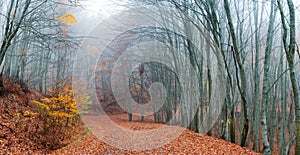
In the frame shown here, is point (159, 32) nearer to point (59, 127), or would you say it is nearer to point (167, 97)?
point (59, 127)

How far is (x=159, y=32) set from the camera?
7531mm

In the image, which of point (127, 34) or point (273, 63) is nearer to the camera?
point (127, 34)

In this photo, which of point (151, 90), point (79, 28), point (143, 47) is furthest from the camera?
point (79, 28)

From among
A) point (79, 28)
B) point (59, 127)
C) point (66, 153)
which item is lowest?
point (66, 153)

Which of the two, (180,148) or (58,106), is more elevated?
(58,106)

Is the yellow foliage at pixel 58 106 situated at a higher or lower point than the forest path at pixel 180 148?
higher

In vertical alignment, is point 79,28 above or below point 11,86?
above

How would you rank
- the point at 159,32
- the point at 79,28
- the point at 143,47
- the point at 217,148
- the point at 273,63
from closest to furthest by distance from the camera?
the point at 217,148, the point at 159,32, the point at 143,47, the point at 273,63, the point at 79,28

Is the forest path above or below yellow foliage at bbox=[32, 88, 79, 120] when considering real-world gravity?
below

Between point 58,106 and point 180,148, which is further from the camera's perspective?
point 58,106

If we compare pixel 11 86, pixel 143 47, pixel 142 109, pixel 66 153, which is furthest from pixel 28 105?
pixel 142 109

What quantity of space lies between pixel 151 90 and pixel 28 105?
7595 mm

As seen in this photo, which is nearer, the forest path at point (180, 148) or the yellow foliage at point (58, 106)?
the forest path at point (180, 148)

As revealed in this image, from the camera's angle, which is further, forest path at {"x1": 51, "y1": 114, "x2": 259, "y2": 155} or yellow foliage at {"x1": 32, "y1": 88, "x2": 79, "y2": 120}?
yellow foliage at {"x1": 32, "y1": 88, "x2": 79, "y2": 120}
